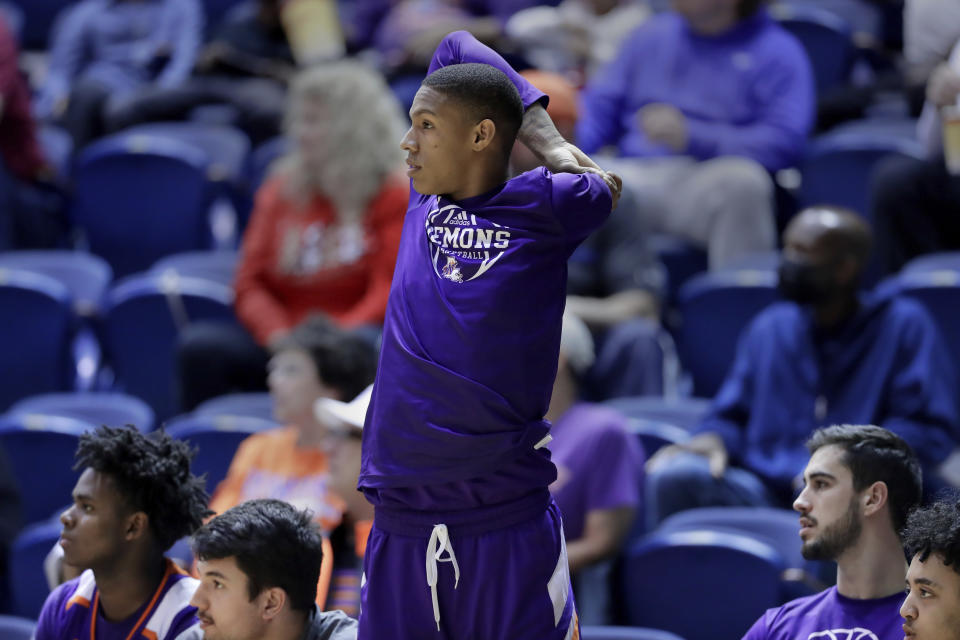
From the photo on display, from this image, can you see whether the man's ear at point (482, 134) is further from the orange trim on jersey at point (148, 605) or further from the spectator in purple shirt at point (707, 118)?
the spectator in purple shirt at point (707, 118)

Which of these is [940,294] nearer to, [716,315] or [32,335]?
[716,315]

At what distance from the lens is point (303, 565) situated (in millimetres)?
2730

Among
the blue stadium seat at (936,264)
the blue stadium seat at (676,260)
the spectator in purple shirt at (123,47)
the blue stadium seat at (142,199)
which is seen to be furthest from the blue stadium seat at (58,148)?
the blue stadium seat at (936,264)

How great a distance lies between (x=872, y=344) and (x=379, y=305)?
159 centimetres

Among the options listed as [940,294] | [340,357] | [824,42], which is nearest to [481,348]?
[340,357]

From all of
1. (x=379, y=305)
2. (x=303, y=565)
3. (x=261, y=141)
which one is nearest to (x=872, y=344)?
(x=379, y=305)

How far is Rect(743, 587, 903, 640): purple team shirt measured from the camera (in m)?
2.64

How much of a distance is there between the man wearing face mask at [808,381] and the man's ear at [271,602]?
5.48 feet

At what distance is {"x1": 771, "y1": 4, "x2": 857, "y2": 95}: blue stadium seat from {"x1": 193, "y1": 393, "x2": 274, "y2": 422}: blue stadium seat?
9.83ft

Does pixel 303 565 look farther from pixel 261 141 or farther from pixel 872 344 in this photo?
pixel 261 141

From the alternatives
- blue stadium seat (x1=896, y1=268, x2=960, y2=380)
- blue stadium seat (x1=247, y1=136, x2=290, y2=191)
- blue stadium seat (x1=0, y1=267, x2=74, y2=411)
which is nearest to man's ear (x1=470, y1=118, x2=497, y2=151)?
blue stadium seat (x1=896, y1=268, x2=960, y2=380)

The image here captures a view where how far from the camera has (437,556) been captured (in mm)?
2367

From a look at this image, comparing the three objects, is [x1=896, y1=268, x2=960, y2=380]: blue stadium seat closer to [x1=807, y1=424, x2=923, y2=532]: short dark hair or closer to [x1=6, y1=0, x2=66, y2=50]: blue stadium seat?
[x1=807, y1=424, x2=923, y2=532]: short dark hair

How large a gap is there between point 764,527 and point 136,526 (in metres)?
1.66
